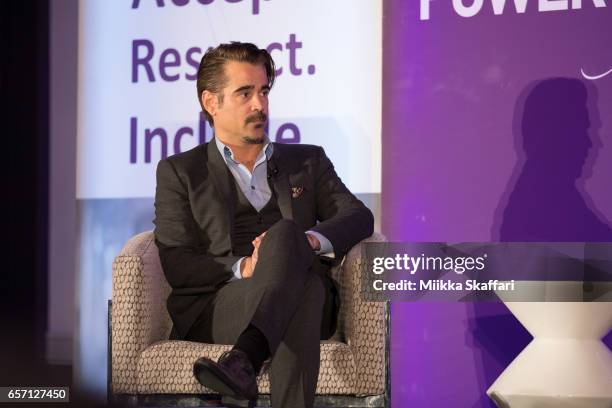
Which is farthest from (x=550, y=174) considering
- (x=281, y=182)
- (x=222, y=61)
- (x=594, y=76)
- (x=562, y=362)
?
(x=222, y=61)

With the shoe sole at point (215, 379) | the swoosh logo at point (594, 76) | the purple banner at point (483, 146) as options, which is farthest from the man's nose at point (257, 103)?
the swoosh logo at point (594, 76)

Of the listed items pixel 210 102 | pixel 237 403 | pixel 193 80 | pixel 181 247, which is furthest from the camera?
pixel 193 80

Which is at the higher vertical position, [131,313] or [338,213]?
[338,213]

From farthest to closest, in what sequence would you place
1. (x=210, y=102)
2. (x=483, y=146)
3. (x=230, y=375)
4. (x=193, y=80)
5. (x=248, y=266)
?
(x=193, y=80), (x=483, y=146), (x=210, y=102), (x=248, y=266), (x=230, y=375)

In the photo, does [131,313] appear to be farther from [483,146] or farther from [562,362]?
[483,146]

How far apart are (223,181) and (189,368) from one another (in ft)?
2.34

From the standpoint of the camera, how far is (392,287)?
3.71 m

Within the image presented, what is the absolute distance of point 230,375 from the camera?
244 cm

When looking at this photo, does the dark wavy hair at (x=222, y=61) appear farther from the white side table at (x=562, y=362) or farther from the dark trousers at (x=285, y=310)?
the white side table at (x=562, y=362)

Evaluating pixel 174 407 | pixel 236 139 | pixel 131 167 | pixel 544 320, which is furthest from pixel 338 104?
pixel 174 407

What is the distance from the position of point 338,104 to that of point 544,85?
2.76 ft

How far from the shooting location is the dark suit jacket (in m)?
3.01

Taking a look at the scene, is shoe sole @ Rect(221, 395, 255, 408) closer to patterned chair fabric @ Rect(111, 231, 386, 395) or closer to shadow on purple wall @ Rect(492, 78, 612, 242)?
patterned chair fabric @ Rect(111, 231, 386, 395)

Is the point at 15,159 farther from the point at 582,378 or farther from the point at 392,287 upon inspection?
the point at 582,378
